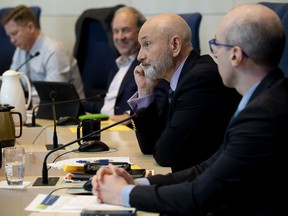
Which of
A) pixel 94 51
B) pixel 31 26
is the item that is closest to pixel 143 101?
pixel 94 51

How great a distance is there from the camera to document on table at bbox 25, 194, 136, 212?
6.11 feet

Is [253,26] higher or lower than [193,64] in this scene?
higher

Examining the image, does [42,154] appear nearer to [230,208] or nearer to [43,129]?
[43,129]

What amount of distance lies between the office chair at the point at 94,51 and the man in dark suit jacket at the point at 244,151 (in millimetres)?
3147

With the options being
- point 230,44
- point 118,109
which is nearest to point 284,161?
point 230,44

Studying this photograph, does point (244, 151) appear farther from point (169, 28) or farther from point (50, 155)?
point (50, 155)

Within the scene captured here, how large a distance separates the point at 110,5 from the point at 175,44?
291 centimetres

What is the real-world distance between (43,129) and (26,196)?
4.34 ft

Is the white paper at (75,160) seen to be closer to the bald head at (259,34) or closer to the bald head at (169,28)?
the bald head at (169,28)

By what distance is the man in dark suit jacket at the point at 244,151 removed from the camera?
1664 mm

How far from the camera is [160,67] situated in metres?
2.71

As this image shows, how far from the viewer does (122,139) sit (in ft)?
10.1

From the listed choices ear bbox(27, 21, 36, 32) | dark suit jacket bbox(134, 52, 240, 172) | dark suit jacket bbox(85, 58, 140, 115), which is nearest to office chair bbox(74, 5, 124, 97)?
ear bbox(27, 21, 36, 32)

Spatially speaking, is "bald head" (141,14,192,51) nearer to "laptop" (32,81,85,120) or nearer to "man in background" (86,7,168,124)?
"laptop" (32,81,85,120)
